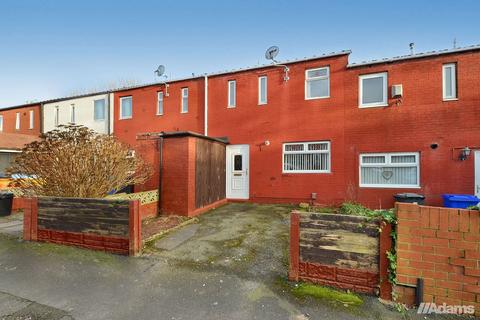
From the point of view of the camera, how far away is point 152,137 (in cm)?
832

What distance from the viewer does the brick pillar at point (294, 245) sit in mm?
3629

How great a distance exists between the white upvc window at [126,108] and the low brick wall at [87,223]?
8760 mm

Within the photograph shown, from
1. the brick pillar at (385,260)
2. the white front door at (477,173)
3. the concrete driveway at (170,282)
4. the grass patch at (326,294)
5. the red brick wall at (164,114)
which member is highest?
the red brick wall at (164,114)

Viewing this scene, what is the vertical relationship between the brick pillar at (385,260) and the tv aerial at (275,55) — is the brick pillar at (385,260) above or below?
below

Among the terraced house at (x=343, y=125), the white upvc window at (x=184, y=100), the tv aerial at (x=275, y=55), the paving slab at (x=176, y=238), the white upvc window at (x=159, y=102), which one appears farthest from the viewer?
the white upvc window at (x=159, y=102)

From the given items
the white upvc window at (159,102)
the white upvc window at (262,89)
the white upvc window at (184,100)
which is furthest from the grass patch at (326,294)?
the white upvc window at (159,102)

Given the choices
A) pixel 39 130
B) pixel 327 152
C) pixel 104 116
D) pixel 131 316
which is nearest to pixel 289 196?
pixel 327 152

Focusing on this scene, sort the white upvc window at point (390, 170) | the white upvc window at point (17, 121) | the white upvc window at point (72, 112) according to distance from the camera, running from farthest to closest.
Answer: the white upvc window at point (17, 121) → the white upvc window at point (72, 112) → the white upvc window at point (390, 170)

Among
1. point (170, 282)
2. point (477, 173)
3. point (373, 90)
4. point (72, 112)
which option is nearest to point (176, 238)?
point (170, 282)

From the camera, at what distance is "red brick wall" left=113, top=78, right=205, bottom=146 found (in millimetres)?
11820

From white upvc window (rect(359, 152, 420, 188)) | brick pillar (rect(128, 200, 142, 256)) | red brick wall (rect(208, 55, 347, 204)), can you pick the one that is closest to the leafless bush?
brick pillar (rect(128, 200, 142, 256))

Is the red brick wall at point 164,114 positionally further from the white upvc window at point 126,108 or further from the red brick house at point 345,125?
the white upvc window at point 126,108

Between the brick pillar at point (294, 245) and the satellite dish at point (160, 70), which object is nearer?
the brick pillar at point (294, 245)

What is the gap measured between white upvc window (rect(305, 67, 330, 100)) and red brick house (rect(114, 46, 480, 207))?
39 millimetres
